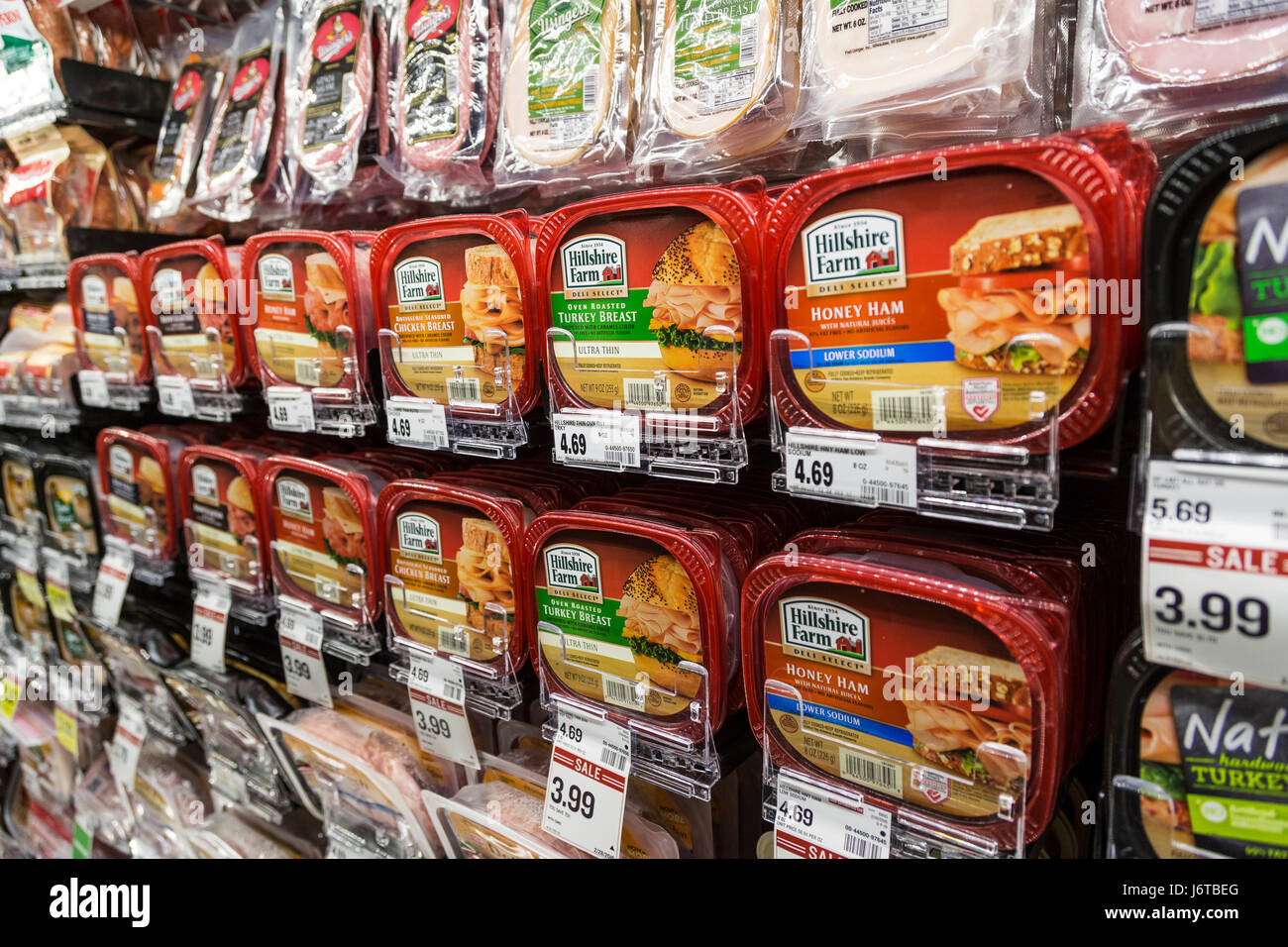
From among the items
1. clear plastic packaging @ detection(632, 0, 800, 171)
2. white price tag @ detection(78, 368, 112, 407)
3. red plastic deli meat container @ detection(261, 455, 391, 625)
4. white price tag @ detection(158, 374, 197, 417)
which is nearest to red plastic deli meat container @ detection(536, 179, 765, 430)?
clear plastic packaging @ detection(632, 0, 800, 171)

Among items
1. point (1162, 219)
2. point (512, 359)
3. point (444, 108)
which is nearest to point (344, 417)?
point (512, 359)

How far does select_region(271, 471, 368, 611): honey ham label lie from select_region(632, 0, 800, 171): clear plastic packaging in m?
0.99

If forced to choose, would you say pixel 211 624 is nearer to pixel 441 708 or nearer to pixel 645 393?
pixel 441 708

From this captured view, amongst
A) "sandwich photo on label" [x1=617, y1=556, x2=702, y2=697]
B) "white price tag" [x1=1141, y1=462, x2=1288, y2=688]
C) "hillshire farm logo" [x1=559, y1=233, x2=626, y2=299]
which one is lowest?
"sandwich photo on label" [x1=617, y1=556, x2=702, y2=697]

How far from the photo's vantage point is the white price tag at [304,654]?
68.4 inches

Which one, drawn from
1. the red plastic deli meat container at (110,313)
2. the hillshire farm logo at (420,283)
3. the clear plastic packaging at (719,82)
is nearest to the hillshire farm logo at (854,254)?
the clear plastic packaging at (719,82)

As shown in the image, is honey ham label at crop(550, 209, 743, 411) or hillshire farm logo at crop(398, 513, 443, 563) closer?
honey ham label at crop(550, 209, 743, 411)

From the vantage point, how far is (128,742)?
240 centimetres

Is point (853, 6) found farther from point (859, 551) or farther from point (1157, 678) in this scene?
point (1157, 678)

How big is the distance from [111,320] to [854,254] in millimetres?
2166

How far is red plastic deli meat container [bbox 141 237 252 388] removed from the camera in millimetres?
1806

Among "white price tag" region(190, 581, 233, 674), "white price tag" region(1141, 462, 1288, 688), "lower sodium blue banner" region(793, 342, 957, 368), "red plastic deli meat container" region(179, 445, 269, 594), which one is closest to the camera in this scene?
"white price tag" region(1141, 462, 1288, 688)

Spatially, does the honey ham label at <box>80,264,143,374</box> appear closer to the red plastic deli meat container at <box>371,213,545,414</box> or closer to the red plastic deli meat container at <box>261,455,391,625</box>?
the red plastic deli meat container at <box>261,455,391,625</box>
